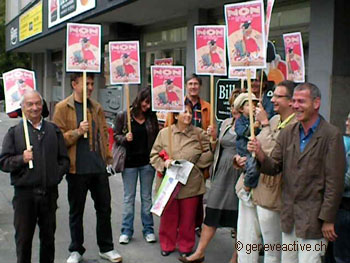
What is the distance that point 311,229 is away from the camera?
10.3ft

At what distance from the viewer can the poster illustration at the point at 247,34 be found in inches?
140

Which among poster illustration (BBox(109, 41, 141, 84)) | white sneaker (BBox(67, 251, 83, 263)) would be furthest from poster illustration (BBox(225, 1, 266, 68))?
white sneaker (BBox(67, 251, 83, 263))

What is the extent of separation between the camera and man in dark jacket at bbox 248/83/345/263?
3.07m

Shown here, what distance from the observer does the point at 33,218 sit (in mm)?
3996

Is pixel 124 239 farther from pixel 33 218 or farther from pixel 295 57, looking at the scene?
pixel 295 57

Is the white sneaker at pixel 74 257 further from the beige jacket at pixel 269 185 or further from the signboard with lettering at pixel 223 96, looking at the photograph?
the signboard with lettering at pixel 223 96

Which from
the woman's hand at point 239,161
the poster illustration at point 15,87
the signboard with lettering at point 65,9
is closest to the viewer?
Answer: the woman's hand at point 239,161

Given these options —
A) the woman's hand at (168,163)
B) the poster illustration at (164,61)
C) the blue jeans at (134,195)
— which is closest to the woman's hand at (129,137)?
the blue jeans at (134,195)

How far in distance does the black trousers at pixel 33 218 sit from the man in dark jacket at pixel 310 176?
182 cm

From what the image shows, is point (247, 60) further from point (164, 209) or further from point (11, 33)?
point (11, 33)

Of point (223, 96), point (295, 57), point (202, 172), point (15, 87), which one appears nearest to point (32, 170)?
point (15, 87)

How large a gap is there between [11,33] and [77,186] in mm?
18972

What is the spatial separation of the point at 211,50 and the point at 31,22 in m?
13.7

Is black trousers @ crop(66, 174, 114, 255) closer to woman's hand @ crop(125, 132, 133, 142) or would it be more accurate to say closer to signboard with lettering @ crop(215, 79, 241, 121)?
woman's hand @ crop(125, 132, 133, 142)
